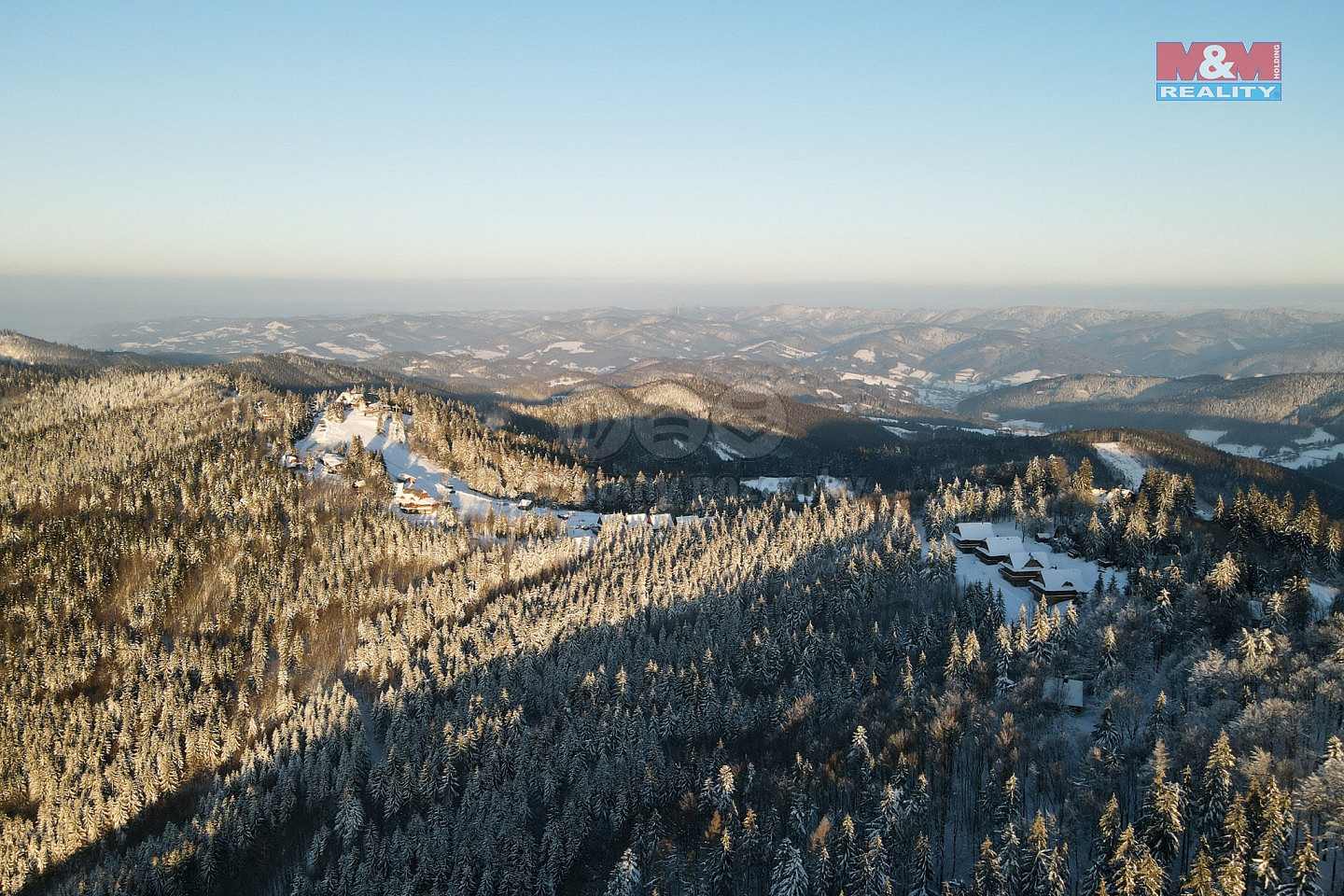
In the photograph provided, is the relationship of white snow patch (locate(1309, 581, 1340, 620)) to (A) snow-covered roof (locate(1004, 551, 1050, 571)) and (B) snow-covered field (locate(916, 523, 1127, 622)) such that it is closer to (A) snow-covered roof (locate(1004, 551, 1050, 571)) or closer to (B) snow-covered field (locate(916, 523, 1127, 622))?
(B) snow-covered field (locate(916, 523, 1127, 622))

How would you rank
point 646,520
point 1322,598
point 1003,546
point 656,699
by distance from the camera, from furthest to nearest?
point 646,520 → point 1003,546 → point 656,699 → point 1322,598

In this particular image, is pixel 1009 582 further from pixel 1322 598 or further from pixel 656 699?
pixel 656 699

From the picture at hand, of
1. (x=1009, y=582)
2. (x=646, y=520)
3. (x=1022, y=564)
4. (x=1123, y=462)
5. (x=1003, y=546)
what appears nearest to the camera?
(x=1022, y=564)

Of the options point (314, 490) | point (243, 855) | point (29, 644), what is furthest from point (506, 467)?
point (243, 855)

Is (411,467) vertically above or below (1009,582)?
above

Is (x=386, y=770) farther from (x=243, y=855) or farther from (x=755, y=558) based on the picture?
(x=755, y=558)

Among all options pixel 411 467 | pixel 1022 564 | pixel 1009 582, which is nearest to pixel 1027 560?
pixel 1022 564

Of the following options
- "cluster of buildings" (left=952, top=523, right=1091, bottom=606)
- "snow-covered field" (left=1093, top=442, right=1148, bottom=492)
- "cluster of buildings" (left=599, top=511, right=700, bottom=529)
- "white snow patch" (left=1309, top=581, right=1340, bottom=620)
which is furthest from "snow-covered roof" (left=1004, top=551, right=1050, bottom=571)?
"snow-covered field" (left=1093, top=442, right=1148, bottom=492)
